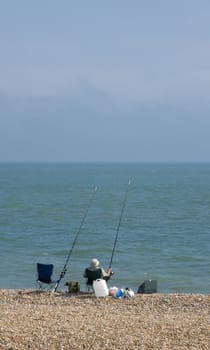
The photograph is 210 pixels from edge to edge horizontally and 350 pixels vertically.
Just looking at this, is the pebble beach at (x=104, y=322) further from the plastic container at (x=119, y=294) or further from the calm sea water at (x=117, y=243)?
the calm sea water at (x=117, y=243)

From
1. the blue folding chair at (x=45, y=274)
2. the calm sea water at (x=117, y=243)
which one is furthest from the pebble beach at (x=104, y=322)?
the calm sea water at (x=117, y=243)

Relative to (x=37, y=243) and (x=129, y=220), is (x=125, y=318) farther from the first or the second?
(x=129, y=220)

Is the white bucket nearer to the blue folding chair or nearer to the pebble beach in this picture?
the pebble beach

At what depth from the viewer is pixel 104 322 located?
33.2 feet

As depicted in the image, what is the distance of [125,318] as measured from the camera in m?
10.6

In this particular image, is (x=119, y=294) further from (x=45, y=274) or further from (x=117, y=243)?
(x=117, y=243)

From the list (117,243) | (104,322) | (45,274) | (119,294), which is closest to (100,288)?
(119,294)

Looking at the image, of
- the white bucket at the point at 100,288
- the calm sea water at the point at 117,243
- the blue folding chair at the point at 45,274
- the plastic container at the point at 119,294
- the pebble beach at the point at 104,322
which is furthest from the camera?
the calm sea water at the point at 117,243

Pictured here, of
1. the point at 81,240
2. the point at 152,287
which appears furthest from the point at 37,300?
the point at 81,240

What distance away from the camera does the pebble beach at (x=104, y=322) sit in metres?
9.14

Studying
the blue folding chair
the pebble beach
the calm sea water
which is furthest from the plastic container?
the calm sea water

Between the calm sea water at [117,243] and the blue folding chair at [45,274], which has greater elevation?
the blue folding chair at [45,274]

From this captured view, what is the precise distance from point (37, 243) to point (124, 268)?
6.18m

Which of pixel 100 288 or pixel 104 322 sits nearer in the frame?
pixel 104 322
